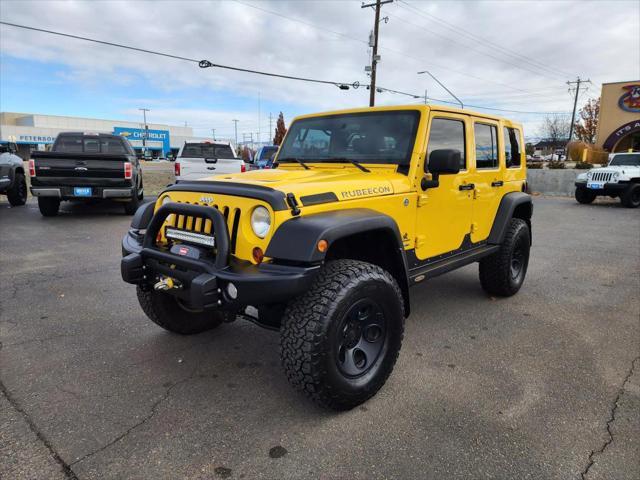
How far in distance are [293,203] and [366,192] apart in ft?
2.04

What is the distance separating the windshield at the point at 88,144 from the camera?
392 inches

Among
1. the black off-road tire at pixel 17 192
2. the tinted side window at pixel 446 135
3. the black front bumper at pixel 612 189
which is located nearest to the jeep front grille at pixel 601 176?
the black front bumper at pixel 612 189

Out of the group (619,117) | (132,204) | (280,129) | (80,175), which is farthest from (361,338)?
(280,129)

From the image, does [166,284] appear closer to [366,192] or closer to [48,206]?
[366,192]

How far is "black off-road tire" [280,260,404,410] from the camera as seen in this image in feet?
7.49

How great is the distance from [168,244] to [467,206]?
2521 millimetres

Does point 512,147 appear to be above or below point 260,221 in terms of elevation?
above

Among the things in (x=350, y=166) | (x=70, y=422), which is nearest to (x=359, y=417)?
(x=70, y=422)

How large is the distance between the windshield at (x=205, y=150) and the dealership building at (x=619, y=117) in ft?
87.7

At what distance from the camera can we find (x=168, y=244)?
296 centimetres

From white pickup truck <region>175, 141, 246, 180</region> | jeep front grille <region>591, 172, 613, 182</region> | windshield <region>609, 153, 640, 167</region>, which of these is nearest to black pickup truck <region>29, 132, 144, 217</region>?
white pickup truck <region>175, 141, 246, 180</region>

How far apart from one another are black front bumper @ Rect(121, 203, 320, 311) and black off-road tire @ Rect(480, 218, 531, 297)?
2803 millimetres

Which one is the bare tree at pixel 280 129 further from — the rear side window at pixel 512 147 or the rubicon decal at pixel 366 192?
the rubicon decal at pixel 366 192

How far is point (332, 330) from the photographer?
2312mm
